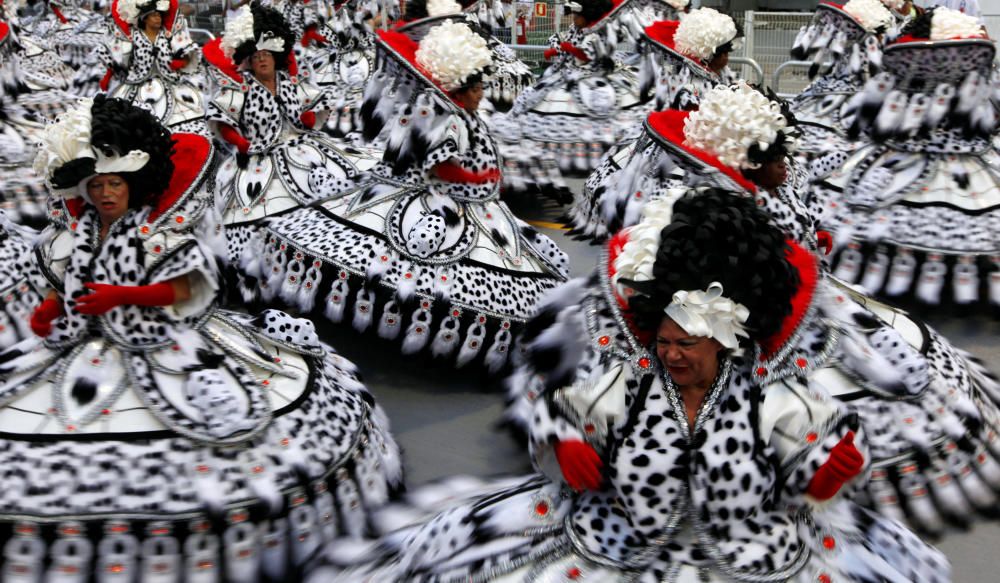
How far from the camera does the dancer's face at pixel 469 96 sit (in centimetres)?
581

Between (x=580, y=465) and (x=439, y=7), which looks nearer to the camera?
(x=580, y=465)

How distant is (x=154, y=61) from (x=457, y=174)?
552 cm

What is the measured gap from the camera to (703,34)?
787 centimetres

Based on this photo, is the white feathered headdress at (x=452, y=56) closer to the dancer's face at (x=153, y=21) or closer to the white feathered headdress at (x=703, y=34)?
the white feathered headdress at (x=703, y=34)

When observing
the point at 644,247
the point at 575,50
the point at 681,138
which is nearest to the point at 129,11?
the point at 575,50

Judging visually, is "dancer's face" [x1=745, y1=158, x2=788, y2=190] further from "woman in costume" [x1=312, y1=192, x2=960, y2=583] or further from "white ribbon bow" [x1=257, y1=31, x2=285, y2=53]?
"white ribbon bow" [x1=257, y1=31, x2=285, y2=53]

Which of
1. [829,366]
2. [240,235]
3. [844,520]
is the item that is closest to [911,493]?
[829,366]

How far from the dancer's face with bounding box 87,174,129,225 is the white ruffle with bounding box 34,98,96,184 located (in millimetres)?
101

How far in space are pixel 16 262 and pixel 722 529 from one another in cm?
466

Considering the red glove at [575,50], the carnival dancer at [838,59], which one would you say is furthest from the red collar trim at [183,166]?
the carnival dancer at [838,59]

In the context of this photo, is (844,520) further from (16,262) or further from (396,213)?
(16,262)

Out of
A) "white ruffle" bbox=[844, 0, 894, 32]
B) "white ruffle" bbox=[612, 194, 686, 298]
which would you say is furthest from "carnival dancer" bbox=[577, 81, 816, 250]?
"white ruffle" bbox=[844, 0, 894, 32]

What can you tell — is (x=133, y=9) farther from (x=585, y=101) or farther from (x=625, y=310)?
(x=625, y=310)

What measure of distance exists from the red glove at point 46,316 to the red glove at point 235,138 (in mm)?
3215
